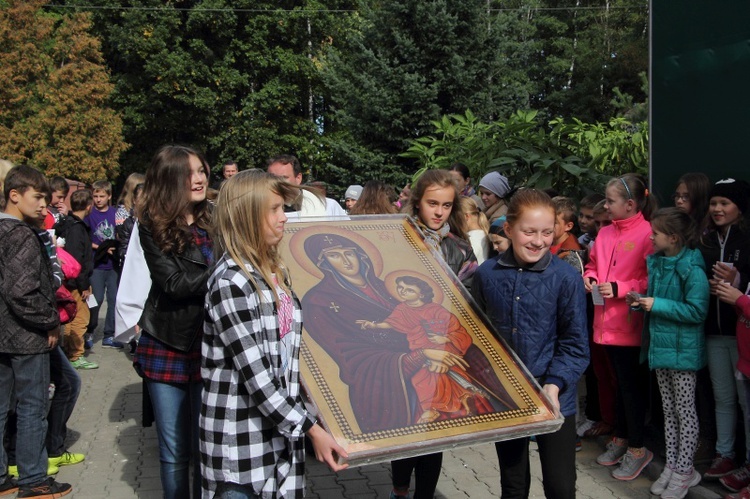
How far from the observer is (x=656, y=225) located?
4.71 meters

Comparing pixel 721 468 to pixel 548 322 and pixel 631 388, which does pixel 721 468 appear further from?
pixel 548 322

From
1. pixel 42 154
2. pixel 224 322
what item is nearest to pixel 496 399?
pixel 224 322

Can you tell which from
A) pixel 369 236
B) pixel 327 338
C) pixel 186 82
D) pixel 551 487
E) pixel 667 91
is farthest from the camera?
pixel 186 82

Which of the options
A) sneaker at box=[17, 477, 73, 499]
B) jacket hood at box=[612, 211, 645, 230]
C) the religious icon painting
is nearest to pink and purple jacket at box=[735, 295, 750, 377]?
jacket hood at box=[612, 211, 645, 230]

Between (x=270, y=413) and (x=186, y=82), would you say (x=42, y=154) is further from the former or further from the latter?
(x=270, y=413)

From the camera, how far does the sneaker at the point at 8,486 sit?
4.92m

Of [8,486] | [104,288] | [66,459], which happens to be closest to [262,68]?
[104,288]

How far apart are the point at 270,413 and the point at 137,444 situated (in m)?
3.97

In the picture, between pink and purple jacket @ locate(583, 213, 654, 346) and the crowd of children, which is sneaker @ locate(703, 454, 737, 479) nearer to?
the crowd of children

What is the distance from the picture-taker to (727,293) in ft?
14.6

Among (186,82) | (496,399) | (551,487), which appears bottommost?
(551,487)

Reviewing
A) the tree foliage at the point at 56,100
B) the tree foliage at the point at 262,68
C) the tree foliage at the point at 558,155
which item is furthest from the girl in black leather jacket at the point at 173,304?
the tree foliage at the point at 56,100

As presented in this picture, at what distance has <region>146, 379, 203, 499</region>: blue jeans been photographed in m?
3.62

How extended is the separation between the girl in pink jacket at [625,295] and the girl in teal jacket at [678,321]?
24 cm
